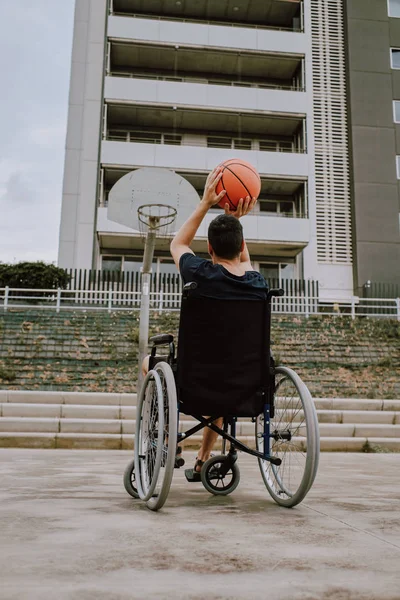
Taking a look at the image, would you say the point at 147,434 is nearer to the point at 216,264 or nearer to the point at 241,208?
the point at 216,264

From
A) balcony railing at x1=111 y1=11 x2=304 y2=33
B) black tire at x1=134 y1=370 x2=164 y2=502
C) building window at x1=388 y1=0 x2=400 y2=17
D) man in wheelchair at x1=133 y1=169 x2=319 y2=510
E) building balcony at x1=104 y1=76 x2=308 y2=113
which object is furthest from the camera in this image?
building window at x1=388 y1=0 x2=400 y2=17

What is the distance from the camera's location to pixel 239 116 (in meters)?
21.9

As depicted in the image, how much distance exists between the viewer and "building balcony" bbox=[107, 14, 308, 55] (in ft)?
70.0

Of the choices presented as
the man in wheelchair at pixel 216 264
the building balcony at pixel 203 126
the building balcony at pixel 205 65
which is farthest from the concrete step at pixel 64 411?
the building balcony at pixel 205 65

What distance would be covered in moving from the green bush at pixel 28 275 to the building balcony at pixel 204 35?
1090cm

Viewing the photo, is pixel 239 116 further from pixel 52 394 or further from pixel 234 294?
pixel 234 294

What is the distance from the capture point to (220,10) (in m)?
23.3

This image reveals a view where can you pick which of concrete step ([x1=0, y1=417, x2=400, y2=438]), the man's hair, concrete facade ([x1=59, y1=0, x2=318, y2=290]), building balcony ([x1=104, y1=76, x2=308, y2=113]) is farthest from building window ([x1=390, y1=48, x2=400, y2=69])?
the man's hair

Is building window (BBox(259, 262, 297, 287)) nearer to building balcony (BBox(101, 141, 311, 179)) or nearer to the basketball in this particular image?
building balcony (BBox(101, 141, 311, 179))

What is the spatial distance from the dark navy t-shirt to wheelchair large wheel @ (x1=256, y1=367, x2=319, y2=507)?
0.42 m

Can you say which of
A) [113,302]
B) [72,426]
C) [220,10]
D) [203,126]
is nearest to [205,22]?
[220,10]

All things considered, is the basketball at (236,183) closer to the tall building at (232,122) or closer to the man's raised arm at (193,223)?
the man's raised arm at (193,223)

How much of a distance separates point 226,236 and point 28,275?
14.1 meters

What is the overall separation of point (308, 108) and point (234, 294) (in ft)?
69.8
